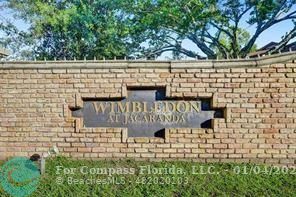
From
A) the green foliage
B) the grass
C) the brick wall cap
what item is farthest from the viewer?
the green foliage

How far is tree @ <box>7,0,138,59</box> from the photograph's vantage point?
17547 millimetres

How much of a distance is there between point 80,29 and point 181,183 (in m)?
14.1

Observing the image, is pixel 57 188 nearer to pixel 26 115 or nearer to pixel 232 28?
pixel 26 115

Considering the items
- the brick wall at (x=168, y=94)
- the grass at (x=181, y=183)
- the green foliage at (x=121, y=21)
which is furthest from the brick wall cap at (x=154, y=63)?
the green foliage at (x=121, y=21)

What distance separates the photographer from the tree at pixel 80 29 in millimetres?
17547

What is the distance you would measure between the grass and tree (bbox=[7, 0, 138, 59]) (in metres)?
12.9

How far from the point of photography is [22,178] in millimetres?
5527

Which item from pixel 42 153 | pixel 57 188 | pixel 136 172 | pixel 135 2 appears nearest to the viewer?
pixel 57 188

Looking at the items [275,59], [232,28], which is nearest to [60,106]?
[275,59]

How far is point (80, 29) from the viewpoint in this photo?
704 inches

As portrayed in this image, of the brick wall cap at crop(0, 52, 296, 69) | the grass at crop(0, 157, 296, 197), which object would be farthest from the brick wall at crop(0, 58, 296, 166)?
the grass at crop(0, 157, 296, 197)

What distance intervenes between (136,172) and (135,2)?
46.9ft

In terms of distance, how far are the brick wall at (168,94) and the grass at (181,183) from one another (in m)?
0.21

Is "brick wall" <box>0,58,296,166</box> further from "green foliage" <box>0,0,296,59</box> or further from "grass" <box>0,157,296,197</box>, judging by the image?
"green foliage" <box>0,0,296,59</box>
